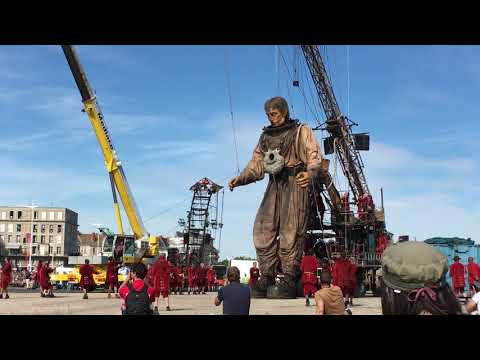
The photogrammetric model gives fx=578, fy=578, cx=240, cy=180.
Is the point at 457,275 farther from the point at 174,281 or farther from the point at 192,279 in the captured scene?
the point at 192,279

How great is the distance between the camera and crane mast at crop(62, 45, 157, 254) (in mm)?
34750

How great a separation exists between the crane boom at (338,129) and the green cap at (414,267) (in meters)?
35.0

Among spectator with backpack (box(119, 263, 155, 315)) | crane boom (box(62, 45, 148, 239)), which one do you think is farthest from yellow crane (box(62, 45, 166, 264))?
spectator with backpack (box(119, 263, 155, 315))

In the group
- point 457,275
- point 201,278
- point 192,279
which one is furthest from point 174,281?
point 457,275

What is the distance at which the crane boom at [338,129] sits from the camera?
37.7 metres

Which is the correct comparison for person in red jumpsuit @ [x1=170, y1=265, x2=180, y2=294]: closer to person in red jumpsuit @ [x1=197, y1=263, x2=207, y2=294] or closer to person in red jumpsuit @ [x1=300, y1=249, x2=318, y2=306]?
person in red jumpsuit @ [x1=197, y1=263, x2=207, y2=294]

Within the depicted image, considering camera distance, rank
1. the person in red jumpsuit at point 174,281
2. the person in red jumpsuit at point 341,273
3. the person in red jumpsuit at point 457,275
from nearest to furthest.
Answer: the person in red jumpsuit at point 341,273 → the person in red jumpsuit at point 457,275 → the person in red jumpsuit at point 174,281

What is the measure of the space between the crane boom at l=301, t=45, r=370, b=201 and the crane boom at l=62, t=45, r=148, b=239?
1367cm

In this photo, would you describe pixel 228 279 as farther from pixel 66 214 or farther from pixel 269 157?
pixel 66 214

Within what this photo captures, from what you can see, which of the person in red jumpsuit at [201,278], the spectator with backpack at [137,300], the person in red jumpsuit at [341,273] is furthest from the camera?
the person in red jumpsuit at [201,278]

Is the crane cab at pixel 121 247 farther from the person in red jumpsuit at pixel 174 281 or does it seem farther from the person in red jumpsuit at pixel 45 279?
the person in red jumpsuit at pixel 45 279

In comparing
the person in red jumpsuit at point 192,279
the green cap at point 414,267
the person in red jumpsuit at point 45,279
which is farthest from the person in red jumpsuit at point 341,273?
the person in red jumpsuit at point 192,279
